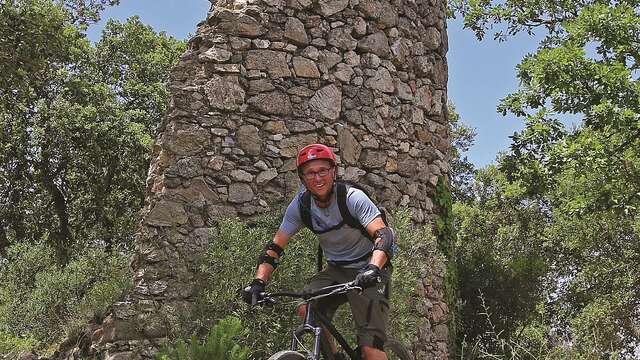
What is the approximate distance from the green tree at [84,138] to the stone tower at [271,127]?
397 inches

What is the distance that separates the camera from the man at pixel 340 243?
4.35 metres

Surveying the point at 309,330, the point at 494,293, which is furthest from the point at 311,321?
the point at 494,293

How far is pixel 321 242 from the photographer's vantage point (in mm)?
4727

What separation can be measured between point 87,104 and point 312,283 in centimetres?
1480

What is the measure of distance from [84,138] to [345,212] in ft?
47.9

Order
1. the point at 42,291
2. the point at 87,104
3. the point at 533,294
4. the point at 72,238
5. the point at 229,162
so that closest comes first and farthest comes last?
the point at 229,162 < the point at 533,294 < the point at 42,291 < the point at 87,104 < the point at 72,238

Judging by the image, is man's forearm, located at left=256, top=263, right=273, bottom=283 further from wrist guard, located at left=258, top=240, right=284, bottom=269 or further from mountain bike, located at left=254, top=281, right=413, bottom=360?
mountain bike, located at left=254, top=281, right=413, bottom=360

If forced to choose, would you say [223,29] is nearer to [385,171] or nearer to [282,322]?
[385,171]

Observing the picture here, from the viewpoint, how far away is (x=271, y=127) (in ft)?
23.8

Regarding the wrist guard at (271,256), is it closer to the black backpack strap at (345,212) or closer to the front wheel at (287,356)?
the black backpack strap at (345,212)

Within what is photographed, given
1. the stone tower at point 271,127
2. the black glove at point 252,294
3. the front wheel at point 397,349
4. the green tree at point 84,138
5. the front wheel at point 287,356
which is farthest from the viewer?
the green tree at point 84,138

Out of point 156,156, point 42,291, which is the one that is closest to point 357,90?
point 156,156

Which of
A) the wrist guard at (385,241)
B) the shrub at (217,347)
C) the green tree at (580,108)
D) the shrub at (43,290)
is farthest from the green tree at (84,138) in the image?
the wrist guard at (385,241)

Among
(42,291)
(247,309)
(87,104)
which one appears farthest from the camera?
(87,104)
